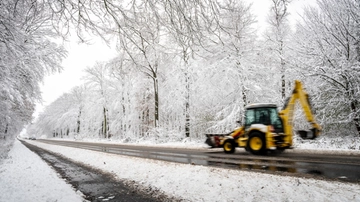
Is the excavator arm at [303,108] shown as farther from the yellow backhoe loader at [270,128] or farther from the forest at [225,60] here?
the forest at [225,60]

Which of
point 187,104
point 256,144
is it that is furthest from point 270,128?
point 187,104

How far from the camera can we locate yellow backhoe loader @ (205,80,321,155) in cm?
865

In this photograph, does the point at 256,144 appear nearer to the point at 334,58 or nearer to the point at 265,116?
the point at 265,116

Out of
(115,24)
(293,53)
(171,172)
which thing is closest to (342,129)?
(293,53)

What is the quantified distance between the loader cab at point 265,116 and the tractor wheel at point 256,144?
27.8 inches

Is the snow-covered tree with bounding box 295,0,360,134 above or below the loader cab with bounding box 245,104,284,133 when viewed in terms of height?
above

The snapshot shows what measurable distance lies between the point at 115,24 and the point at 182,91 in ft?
53.3

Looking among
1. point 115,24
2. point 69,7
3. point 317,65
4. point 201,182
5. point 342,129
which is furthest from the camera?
point 342,129

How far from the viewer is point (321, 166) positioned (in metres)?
6.53

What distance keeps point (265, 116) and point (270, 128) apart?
2.61 feet

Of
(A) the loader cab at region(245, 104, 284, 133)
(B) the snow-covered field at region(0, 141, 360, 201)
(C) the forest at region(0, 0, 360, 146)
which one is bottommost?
(B) the snow-covered field at region(0, 141, 360, 201)

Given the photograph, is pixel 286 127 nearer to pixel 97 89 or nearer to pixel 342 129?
pixel 342 129

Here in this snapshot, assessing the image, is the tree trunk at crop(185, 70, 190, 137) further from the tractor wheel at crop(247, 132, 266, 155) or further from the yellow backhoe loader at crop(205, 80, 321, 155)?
the tractor wheel at crop(247, 132, 266, 155)

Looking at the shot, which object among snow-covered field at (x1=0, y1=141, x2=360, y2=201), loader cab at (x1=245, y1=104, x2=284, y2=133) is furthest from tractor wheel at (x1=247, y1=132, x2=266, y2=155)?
snow-covered field at (x1=0, y1=141, x2=360, y2=201)
